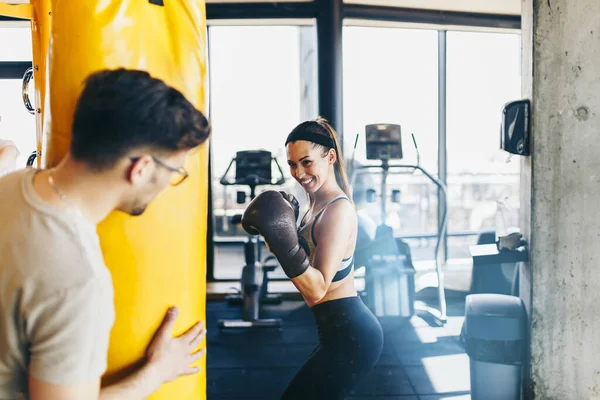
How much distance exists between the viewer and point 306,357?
150 inches

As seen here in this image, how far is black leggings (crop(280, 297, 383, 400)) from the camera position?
5.59 ft

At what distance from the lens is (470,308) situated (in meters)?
2.45

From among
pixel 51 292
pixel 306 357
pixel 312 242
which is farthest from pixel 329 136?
pixel 306 357

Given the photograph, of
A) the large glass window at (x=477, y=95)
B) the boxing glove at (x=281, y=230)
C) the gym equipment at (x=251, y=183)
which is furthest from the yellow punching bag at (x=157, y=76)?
the large glass window at (x=477, y=95)

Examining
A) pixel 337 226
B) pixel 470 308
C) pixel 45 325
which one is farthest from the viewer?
pixel 470 308

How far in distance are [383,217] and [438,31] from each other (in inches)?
101

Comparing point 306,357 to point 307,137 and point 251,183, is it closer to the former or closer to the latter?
point 251,183

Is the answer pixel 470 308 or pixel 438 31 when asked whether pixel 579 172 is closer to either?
pixel 470 308

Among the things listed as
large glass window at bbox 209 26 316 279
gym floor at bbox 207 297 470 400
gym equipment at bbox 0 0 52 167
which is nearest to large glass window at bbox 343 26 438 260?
large glass window at bbox 209 26 316 279

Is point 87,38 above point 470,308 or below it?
above

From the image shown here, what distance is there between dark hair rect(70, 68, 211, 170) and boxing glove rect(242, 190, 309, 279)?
2.04 ft

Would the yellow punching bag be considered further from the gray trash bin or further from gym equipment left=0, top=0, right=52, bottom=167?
the gray trash bin

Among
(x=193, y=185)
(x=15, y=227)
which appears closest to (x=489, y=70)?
(x=193, y=185)

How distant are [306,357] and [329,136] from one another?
2.63 m
